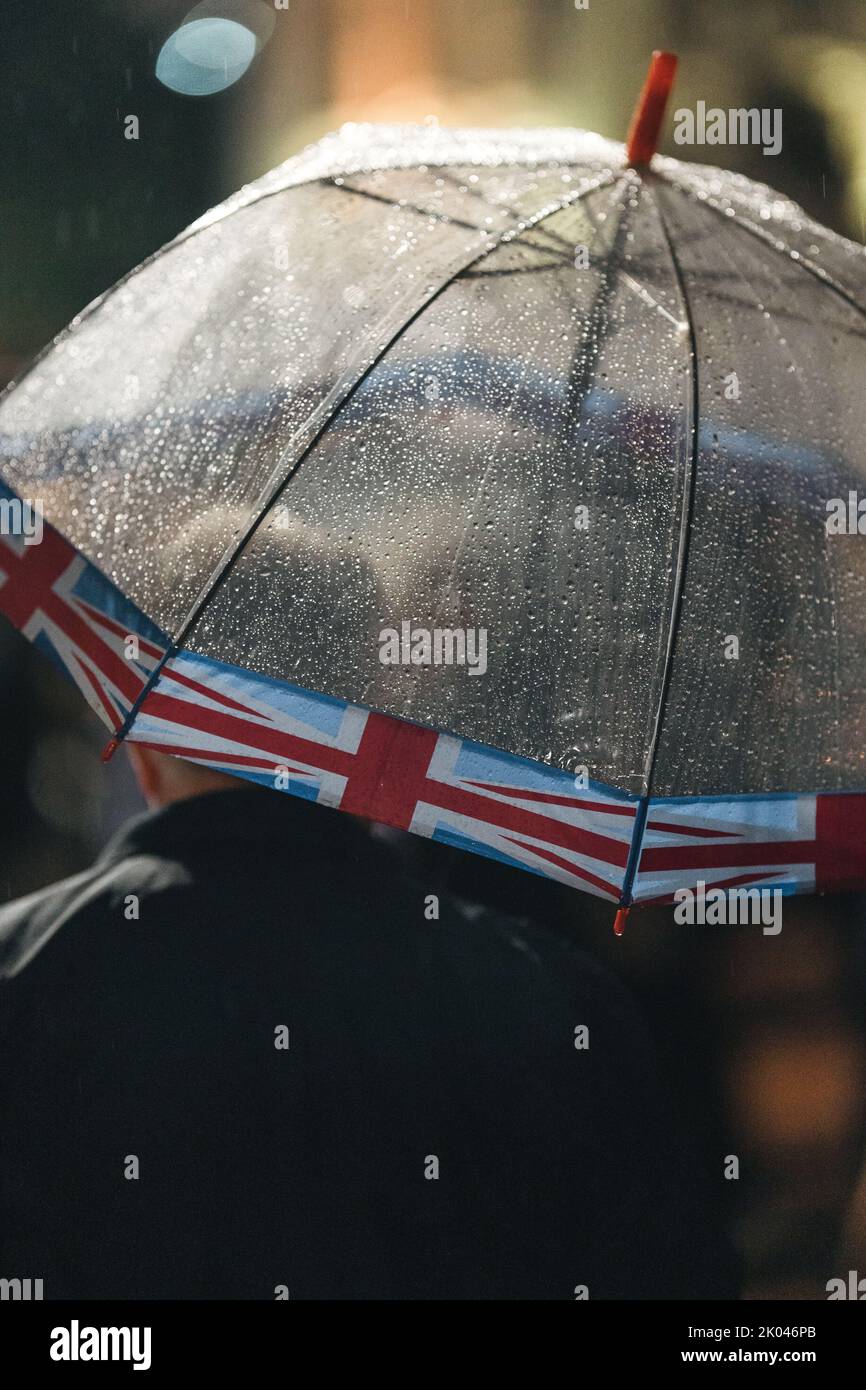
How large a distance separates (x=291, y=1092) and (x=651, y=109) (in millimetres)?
1854

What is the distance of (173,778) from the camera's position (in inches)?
99.6

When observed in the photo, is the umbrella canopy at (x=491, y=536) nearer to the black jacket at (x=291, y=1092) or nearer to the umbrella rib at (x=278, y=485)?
the umbrella rib at (x=278, y=485)

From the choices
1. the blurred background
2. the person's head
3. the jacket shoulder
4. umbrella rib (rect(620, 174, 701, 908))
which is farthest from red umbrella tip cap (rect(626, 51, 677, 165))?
the blurred background

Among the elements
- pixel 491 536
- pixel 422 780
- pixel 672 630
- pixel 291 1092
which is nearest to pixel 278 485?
pixel 491 536

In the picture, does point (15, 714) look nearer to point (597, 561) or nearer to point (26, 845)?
point (26, 845)

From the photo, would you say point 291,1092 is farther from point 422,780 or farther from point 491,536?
point 491,536

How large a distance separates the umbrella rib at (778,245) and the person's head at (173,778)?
4.58 ft

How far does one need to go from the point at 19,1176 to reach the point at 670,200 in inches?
79.9

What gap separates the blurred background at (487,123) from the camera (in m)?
4.86

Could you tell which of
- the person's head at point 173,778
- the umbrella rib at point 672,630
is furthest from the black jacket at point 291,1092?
the umbrella rib at point 672,630

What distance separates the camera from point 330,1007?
2264 millimetres

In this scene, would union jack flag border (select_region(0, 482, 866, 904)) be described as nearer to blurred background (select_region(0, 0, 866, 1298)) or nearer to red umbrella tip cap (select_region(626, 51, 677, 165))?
red umbrella tip cap (select_region(626, 51, 677, 165))

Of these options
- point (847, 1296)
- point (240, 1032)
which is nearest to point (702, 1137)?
point (847, 1296)

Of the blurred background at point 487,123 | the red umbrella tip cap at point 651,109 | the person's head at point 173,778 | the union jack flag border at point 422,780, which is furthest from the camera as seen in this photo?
the blurred background at point 487,123
